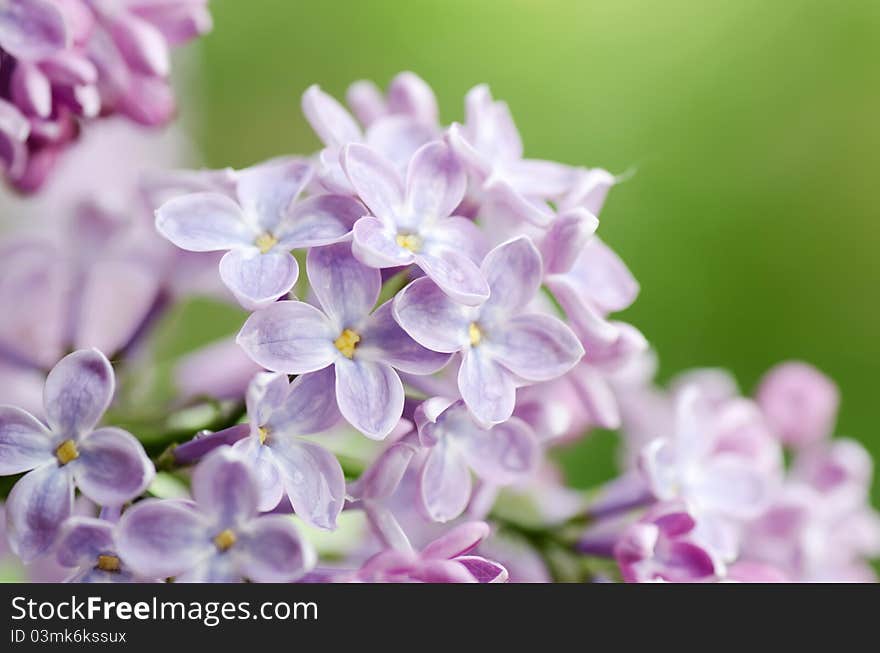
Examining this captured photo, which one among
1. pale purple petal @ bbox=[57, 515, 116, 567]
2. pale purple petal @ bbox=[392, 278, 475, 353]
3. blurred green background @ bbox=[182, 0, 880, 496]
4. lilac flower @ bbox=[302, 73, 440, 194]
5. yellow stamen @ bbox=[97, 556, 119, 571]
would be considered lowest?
blurred green background @ bbox=[182, 0, 880, 496]

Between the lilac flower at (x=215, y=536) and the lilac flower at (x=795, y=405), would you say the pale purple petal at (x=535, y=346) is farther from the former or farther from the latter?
the lilac flower at (x=795, y=405)

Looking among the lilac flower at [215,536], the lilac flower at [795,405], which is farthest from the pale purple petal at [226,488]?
the lilac flower at [795,405]

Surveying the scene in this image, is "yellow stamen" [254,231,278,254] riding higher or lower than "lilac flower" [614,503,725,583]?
higher

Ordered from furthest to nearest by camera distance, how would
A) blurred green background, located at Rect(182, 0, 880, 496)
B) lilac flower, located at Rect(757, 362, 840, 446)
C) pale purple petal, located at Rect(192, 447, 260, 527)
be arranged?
blurred green background, located at Rect(182, 0, 880, 496), lilac flower, located at Rect(757, 362, 840, 446), pale purple petal, located at Rect(192, 447, 260, 527)

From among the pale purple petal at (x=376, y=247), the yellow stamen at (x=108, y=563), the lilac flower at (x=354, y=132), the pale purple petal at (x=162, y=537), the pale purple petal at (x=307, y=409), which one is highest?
the lilac flower at (x=354, y=132)

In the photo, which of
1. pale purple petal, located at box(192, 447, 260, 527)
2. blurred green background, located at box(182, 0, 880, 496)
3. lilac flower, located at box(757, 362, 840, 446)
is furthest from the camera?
blurred green background, located at box(182, 0, 880, 496)

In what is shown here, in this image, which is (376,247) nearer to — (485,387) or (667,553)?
(485,387)

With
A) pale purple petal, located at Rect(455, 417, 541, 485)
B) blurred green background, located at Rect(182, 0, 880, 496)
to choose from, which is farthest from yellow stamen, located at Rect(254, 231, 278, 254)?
blurred green background, located at Rect(182, 0, 880, 496)

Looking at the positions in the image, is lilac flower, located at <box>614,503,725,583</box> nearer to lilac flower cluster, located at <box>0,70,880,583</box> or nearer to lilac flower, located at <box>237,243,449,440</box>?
lilac flower cluster, located at <box>0,70,880,583</box>

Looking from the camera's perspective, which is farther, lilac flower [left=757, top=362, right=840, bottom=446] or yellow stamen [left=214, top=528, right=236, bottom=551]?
lilac flower [left=757, top=362, right=840, bottom=446]
